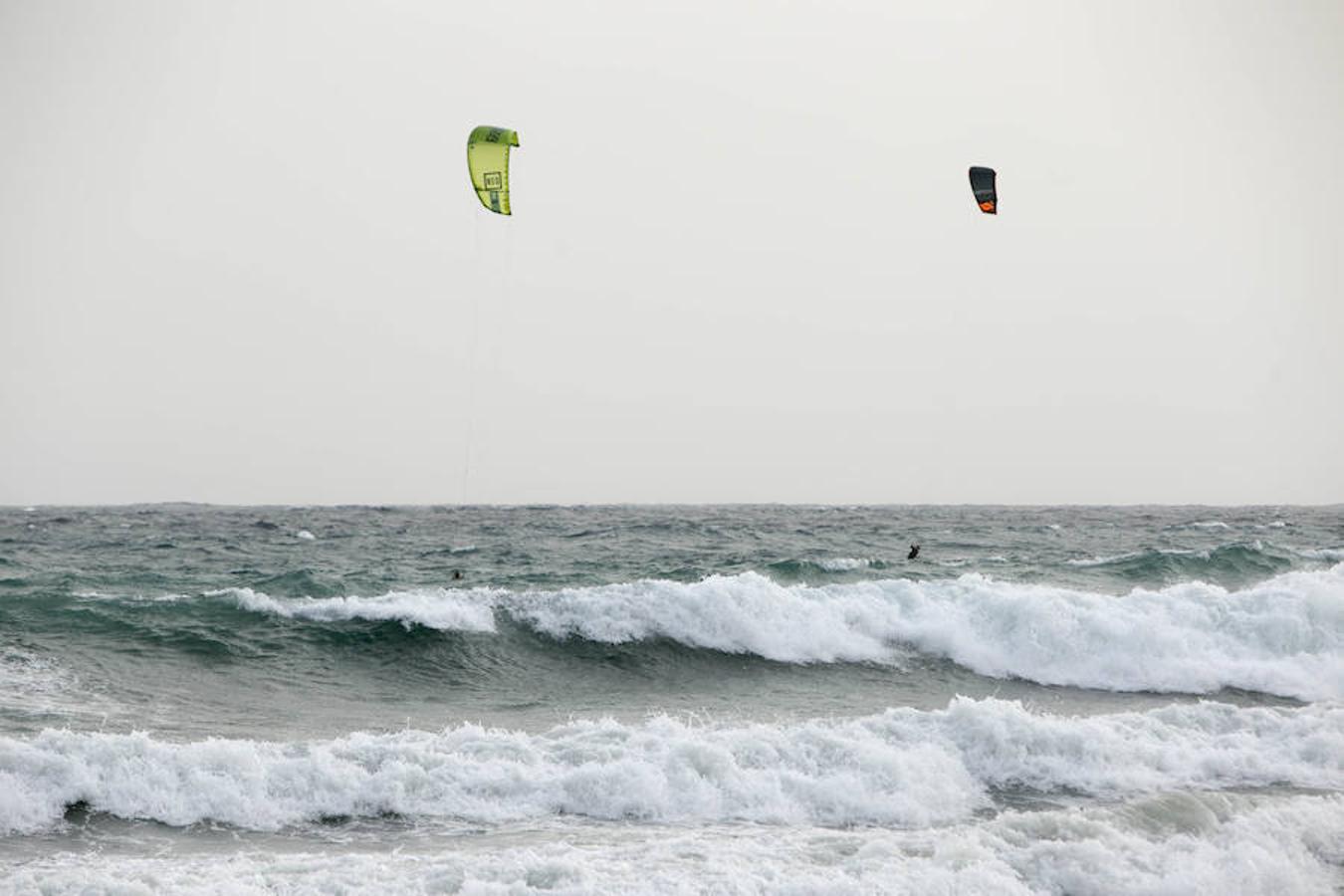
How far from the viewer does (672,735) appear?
12.2 metres

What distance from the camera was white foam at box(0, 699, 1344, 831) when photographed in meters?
10.3

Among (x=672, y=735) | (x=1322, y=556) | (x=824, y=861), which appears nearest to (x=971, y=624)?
(x=672, y=735)

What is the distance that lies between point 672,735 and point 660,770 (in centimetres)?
111

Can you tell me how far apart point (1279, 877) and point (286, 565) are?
2540 cm

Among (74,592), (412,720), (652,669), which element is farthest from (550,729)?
(74,592)

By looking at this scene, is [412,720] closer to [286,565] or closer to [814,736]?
[814,736]

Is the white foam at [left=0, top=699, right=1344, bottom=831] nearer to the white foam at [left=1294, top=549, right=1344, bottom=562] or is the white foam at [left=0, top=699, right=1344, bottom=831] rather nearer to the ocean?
the ocean

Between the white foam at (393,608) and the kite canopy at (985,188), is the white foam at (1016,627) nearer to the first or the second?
the white foam at (393,608)

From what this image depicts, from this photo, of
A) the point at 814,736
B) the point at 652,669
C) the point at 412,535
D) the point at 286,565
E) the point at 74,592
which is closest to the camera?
the point at 814,736

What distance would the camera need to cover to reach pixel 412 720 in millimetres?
13828

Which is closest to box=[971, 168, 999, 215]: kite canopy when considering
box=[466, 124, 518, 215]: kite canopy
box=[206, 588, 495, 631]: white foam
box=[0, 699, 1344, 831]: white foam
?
box=[466, 124, 518, 215]: kite canopy

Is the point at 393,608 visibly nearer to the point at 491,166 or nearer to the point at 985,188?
the point at 491,166

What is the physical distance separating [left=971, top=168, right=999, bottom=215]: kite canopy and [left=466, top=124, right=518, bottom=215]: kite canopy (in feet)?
34.4

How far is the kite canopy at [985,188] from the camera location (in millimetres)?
27328
